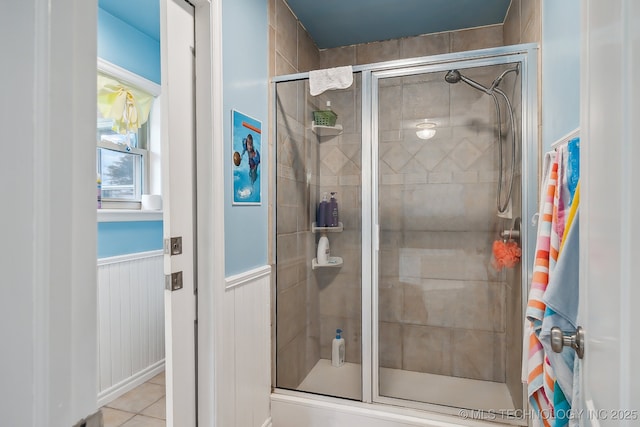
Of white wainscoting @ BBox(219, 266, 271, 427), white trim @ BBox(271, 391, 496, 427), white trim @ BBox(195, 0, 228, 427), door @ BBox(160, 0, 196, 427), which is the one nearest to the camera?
door @ BBox(160, 0, 196, 427)

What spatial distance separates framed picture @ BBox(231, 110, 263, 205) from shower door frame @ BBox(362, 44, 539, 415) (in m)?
0.59

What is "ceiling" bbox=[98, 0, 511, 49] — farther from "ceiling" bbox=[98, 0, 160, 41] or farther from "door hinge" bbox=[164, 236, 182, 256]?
"door hinge" bbox=[164, 236, 182, 256]

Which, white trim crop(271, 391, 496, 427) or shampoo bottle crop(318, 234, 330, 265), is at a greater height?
shampoo bottle crop(318, 234, 330, 265)

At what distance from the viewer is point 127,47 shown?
237cm

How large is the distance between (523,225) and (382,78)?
3.46ft

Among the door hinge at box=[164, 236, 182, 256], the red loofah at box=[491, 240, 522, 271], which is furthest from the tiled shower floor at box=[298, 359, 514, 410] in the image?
the door hinge at box=[164, 236, 182, 256]

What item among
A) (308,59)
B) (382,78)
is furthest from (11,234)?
(308,59)

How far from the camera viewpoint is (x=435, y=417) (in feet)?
5.79

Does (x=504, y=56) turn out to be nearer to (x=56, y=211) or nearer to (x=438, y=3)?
(x=438, y=3)

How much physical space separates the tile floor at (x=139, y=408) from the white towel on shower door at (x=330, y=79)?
211 centimetres

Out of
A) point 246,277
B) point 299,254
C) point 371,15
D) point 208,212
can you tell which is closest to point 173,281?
point 208,212

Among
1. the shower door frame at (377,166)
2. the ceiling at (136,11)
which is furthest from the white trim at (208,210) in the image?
the ceiling at (136,11)

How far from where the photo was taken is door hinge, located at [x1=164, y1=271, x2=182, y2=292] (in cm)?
133

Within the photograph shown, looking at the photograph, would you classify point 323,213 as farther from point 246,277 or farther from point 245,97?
point 245,97
